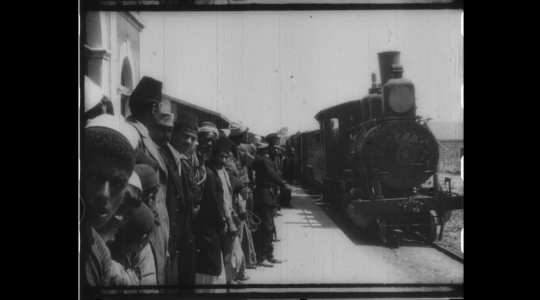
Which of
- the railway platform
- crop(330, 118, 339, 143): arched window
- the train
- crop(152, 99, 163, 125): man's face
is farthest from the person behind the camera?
crop(330, 118, 339, 143): arched window

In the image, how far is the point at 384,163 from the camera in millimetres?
5926

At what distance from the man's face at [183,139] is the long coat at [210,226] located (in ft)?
1.01

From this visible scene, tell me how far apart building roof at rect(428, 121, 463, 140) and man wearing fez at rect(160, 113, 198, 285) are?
8.42 feet

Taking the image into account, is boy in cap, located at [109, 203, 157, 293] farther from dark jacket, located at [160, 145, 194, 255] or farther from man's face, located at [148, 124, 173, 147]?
man's face, located at [148, 124, 173, 147]

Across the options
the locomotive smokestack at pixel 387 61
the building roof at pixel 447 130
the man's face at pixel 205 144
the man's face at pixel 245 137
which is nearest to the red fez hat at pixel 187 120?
the man's face at pixel 205 144

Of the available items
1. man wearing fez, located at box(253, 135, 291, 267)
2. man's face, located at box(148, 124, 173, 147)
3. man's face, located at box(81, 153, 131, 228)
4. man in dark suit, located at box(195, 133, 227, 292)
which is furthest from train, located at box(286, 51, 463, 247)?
man's face, located at box(81, 153, 131, 228)

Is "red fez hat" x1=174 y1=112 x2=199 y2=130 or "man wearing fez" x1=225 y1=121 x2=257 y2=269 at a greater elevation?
"red fez hat" x1=174 y1=112 x2=199 y2=130

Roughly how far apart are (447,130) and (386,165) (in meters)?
0.95

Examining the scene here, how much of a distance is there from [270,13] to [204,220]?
2.17m

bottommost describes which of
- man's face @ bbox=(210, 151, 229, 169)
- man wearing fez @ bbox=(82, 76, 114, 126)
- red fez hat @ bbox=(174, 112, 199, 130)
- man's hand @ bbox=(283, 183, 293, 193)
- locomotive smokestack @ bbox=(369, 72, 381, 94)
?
man's hand @ bbox=(283, 183, 293, 193)

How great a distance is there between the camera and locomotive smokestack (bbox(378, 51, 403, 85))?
493 cm

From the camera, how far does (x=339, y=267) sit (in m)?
4.98

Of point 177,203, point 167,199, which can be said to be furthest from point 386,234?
point 167,199

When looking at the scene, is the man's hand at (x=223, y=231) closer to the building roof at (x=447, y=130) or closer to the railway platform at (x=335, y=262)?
the railway platform at (x=335, y=262)
